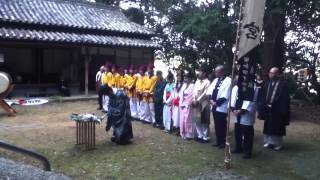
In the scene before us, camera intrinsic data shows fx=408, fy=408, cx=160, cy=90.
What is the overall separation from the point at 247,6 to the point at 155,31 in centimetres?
1909

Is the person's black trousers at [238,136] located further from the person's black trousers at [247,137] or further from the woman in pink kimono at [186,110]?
the woman in pink kimono at [186,110]

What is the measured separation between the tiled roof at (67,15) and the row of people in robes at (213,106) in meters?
9.88

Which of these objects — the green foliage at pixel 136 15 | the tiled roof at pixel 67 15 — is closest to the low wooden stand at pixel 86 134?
the tiled roof at pixel 67 15

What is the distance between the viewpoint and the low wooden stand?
9516 mm

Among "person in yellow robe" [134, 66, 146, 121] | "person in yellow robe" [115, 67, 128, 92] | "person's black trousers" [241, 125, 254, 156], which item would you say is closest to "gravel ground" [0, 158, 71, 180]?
"person's black trousers" [241, 125, 254, 156]

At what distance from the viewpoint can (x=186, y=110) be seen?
10.8 meters

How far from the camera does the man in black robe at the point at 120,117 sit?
995cm

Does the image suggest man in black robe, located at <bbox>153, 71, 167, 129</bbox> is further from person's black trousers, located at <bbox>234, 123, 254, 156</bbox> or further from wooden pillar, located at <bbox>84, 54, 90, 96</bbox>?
wooden pillar, located at <bbox>84, 54, 90, 96</bbox>

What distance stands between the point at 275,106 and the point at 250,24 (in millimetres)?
2554

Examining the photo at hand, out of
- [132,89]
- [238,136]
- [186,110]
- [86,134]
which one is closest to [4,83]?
[132,89]

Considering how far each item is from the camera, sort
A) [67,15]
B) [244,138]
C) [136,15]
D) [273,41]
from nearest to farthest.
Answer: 1. [244,138]
2. [273,41]
3. [67,15]
4. [136,15]

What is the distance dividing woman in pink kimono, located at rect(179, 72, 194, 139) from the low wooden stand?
2.53 m

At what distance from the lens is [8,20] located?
1942cm

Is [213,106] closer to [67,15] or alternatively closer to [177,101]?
[177,101]
